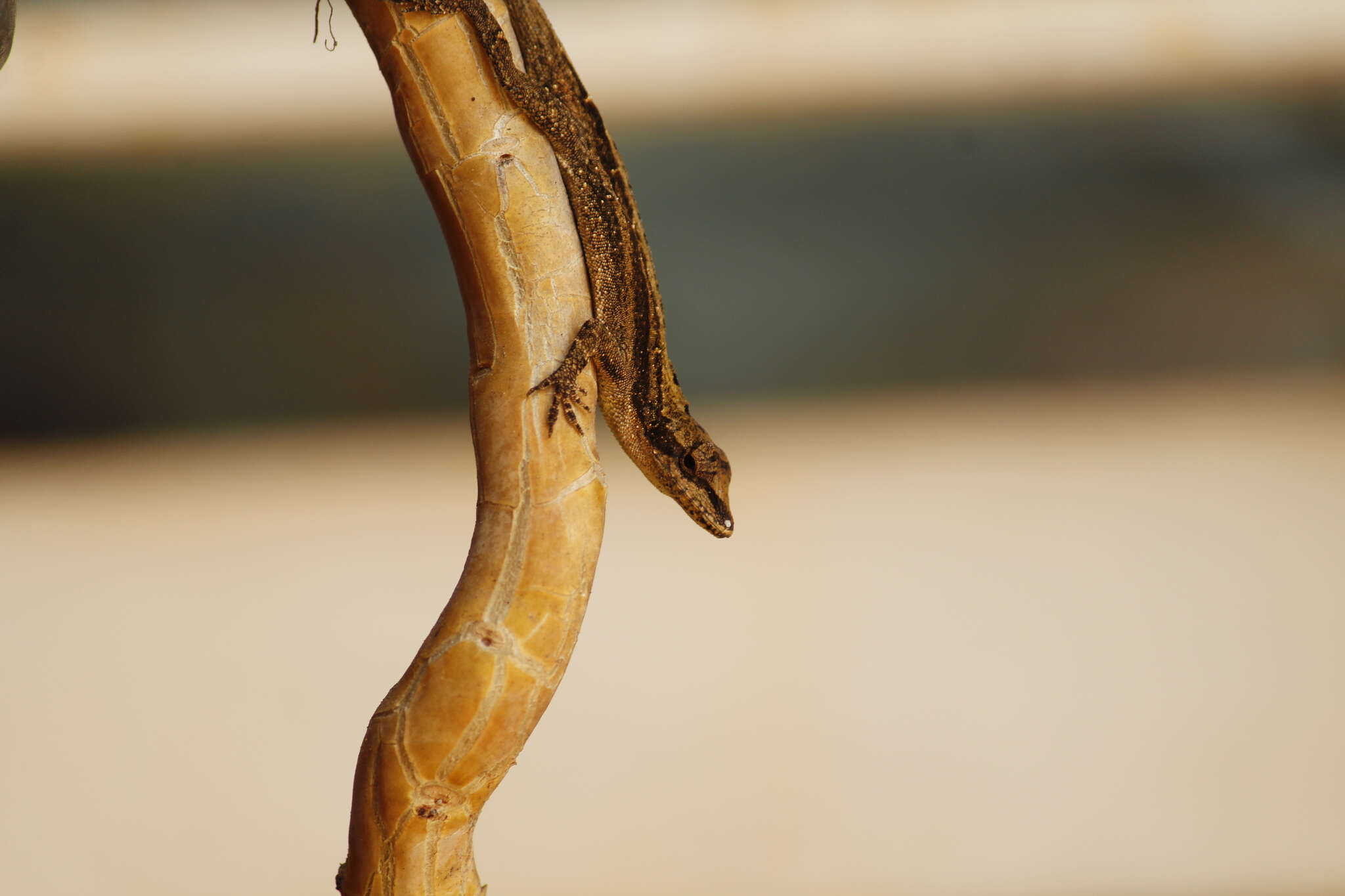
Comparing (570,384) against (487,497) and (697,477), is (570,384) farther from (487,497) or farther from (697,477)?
(697,477)

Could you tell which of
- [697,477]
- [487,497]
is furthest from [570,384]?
[697,477]

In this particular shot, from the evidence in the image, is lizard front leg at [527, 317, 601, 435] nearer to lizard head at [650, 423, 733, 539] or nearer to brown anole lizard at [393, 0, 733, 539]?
brown anole lizard at [393, 0, 733, 539]

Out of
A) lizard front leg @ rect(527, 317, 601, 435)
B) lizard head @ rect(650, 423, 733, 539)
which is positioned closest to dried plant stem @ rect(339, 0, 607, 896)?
lizard front leg @ rect(527, 317, 601, 435)

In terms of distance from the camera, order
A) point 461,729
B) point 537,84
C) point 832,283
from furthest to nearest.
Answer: point 832,283
point 537,84
point 461,729

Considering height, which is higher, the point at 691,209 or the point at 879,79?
the point at 879,79

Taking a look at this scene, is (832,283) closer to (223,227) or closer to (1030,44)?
(1030,44)

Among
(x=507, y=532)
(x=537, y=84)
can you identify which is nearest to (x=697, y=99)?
(x=537, y=84)
